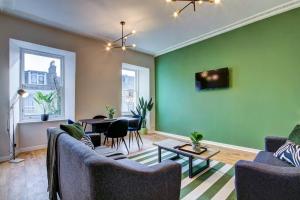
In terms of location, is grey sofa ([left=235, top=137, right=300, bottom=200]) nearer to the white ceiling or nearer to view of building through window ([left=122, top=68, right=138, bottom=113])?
the white ceiling

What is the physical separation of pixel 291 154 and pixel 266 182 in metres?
0.85

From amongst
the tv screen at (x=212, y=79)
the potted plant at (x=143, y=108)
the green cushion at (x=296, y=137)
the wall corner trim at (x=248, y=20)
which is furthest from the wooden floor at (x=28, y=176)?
the wall corner trim at (x=248, y=20)

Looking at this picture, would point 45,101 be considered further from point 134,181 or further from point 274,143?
point 274,143

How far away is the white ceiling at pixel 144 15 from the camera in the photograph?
3.15m

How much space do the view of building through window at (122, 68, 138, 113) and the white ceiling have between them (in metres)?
1.94

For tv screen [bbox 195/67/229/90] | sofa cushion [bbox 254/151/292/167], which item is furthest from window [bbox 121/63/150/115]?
sofa cushion [bbox 254/151/292/167]

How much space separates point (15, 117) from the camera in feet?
12.3

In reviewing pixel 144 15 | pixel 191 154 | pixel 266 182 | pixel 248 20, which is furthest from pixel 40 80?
pixel 248 20

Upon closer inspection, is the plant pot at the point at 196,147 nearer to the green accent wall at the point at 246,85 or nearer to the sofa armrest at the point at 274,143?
the sofa armrest at the point at 274,143

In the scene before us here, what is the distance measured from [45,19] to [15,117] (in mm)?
2300

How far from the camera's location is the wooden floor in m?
2.13

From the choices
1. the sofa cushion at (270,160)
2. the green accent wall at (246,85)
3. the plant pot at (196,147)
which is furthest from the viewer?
the green accent wall at (246,85)

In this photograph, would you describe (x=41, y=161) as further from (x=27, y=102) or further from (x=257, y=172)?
(x=257, y=172)

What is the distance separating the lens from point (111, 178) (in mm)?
1101
